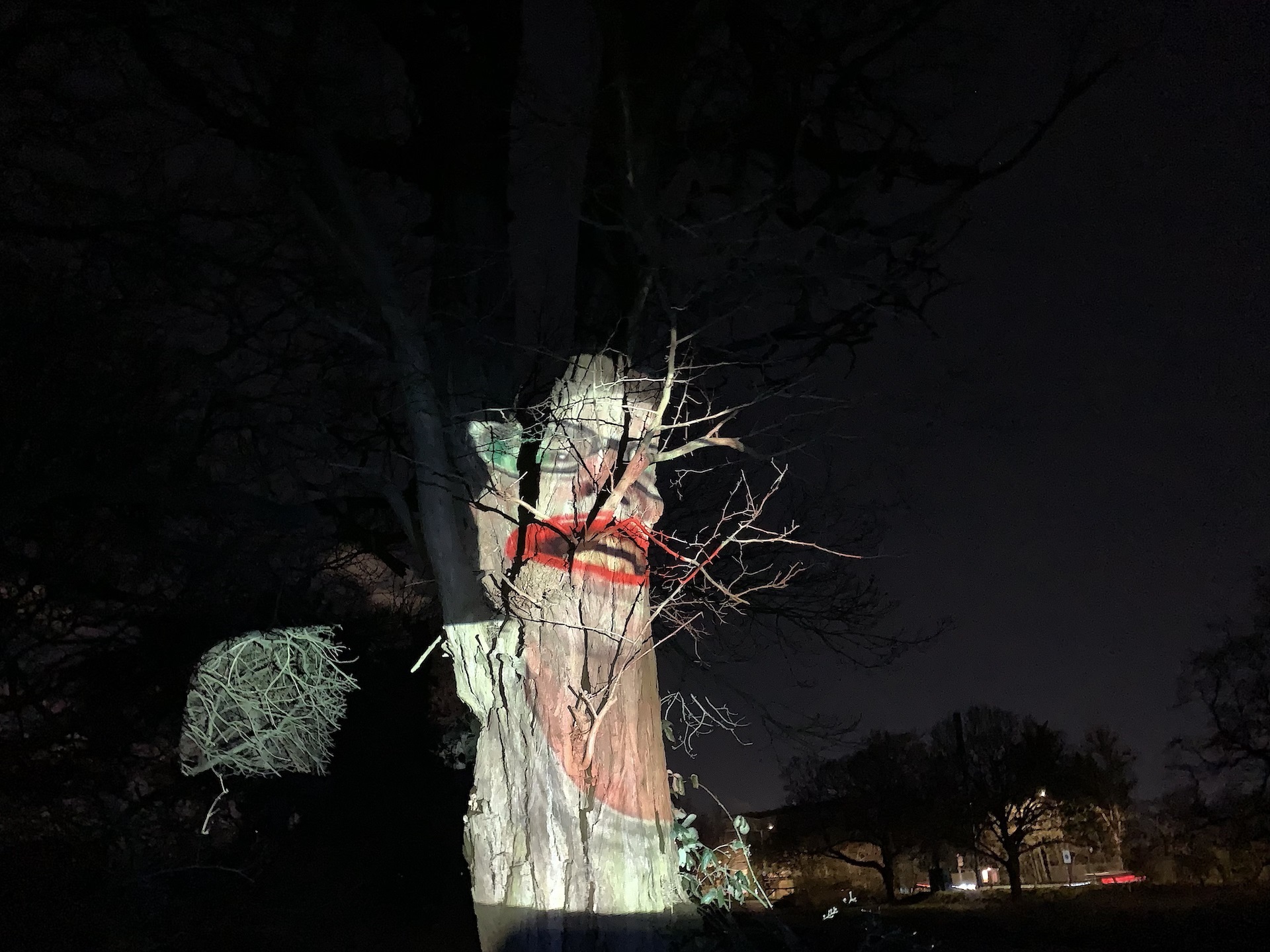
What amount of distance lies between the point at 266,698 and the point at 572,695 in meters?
3.78

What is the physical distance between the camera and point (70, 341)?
723cm

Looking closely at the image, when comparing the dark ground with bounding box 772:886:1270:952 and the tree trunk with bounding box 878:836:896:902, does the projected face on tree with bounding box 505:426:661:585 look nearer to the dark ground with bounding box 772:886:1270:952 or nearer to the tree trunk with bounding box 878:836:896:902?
the dark ground with bounding box 772:886:1270:952

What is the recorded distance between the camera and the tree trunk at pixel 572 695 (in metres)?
4.07

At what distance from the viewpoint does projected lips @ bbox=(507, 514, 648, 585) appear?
4.50 metres

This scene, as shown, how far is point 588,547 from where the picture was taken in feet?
14.8

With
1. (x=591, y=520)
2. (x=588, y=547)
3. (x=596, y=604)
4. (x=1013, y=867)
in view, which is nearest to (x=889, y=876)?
(x=1013, y=867)

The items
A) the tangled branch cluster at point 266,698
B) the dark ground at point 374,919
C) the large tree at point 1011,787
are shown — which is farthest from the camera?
the large tree at point 1011,787

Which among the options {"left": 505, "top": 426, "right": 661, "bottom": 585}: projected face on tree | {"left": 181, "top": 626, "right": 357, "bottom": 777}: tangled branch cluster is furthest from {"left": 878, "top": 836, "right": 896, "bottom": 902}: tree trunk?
{"left": 505, "top": 426, "right": 661, "bottom": 585}: projected face on tree

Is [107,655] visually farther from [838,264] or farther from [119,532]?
[838,264]

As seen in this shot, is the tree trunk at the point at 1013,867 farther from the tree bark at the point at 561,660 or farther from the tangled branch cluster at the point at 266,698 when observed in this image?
the tree bark at the point at 561,660

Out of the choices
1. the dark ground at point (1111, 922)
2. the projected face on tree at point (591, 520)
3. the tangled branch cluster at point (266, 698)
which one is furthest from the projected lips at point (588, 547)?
the dark ground at point (1111, 922)

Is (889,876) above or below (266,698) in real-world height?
below

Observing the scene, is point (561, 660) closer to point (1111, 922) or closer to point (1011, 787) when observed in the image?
point (1111, 922)

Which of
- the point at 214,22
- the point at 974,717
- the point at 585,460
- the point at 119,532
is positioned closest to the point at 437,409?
the point at 585,460
